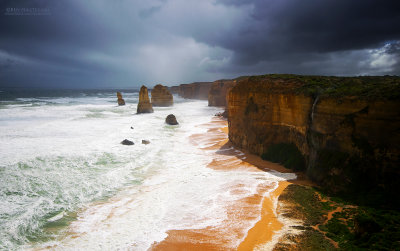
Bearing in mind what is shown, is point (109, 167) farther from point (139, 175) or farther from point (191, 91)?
point (191, 91)

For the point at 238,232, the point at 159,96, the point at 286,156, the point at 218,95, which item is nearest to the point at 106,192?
the point at 238,232

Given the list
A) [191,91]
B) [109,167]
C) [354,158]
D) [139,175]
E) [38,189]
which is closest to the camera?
[354,158]

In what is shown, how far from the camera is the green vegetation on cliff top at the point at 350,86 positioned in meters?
9.70

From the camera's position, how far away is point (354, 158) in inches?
394

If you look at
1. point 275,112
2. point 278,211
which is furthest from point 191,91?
point 278,211

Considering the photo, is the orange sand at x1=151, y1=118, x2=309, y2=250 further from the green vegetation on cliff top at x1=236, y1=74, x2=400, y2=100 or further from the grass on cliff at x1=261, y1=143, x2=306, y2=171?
the green vegetation on cliff top at x1=236, y1=74, x2=400, y2=100

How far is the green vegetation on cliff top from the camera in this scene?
31.8 feet

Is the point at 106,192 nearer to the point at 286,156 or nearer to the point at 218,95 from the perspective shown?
the point at 286,156

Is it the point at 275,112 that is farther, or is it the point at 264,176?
the point at 275,112

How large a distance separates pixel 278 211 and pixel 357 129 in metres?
4.96

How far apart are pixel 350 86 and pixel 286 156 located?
17.5 ft

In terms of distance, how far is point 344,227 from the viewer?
7500 millimetres

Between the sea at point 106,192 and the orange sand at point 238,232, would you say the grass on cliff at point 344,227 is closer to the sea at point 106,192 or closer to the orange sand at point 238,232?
the orange sand at point 238,232

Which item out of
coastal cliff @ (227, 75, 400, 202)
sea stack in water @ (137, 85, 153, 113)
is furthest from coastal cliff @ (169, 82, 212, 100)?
coastal cliff @ (227, 75, 400, 202)
